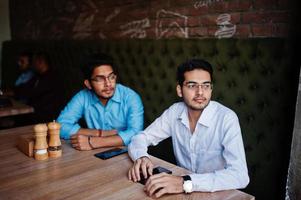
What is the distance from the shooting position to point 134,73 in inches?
120

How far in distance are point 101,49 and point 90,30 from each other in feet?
1.73

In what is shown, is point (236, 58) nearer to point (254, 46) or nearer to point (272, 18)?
point (254, 46)

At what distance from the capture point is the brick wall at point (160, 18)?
2.18 meters

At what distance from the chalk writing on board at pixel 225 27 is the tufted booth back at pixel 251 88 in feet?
0.48

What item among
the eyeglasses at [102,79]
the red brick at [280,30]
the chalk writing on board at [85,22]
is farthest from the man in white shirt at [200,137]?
the chalk writing on board at [85,22]

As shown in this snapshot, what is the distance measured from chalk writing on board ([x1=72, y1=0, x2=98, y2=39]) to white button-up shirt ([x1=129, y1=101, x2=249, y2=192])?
7.75ft

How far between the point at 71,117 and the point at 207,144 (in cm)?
100

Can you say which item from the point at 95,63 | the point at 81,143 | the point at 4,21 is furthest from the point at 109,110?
the point at 4,21

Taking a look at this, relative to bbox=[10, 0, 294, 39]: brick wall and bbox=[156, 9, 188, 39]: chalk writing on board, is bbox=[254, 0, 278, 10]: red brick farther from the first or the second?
bbox=[156, 9, 188, 39]: chalk writing on board

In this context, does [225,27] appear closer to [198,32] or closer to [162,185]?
[198,32]

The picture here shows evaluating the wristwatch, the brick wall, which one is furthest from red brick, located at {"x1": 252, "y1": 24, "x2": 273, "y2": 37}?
the wristwatch

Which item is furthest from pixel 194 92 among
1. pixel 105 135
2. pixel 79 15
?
pixel 79 15

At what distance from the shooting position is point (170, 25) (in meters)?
2.82

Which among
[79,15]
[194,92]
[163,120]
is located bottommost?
[163,120]
